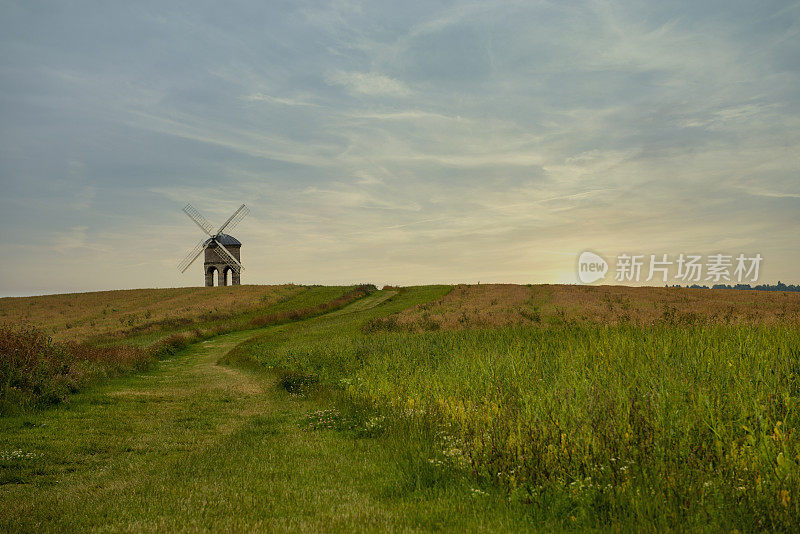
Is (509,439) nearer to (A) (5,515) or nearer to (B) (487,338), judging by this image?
(A) (5,515)

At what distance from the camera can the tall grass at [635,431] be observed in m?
6.44

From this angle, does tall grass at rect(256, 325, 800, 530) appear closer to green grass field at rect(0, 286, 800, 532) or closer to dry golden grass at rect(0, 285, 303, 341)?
green grass field at rect(0, 286, 800, 532)

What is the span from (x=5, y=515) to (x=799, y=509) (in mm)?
11385

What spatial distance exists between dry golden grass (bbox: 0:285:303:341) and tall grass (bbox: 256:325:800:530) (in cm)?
4940

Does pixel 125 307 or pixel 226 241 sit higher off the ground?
pixel 226 241

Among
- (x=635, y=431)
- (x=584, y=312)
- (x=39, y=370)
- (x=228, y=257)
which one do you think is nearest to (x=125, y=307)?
(x=228, y=257)

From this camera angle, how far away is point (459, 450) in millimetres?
8656

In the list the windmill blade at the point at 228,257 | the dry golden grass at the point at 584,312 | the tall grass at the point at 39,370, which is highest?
the windmill blade at the point at 228,257

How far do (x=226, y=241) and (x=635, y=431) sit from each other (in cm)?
9992

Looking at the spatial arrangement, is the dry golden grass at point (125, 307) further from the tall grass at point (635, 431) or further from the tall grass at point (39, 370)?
the tall grass at point (635, 431)

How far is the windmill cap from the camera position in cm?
9912

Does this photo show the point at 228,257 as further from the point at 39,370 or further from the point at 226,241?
the point at 39,370

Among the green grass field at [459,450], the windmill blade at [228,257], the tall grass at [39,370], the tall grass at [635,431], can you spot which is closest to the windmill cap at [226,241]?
the windmill blade at [228,257]

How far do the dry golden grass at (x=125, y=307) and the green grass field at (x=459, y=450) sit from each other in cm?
4289
